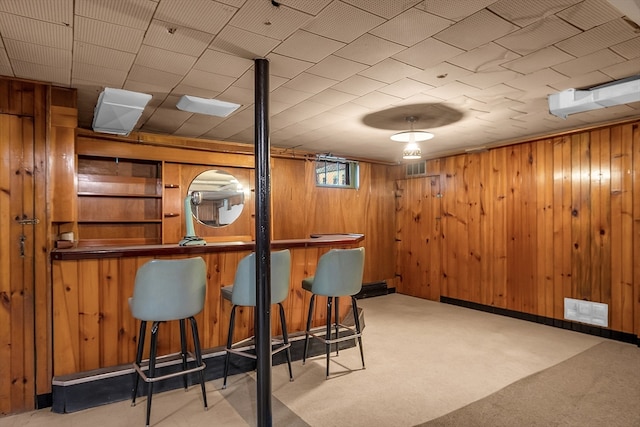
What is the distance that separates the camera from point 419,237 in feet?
20.1

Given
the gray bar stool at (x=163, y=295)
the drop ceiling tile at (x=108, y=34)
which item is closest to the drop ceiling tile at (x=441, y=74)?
the drop ceiling tile at (x=108, y=34)

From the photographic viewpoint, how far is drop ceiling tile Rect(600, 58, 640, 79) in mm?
2424

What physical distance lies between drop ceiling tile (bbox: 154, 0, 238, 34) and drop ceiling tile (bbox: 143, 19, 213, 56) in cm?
5

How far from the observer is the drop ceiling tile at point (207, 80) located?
101 inches

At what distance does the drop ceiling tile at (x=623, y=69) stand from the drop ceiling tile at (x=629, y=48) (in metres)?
0.11

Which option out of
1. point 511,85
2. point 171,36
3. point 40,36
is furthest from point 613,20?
point 40,36

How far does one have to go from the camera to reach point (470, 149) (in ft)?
17.1

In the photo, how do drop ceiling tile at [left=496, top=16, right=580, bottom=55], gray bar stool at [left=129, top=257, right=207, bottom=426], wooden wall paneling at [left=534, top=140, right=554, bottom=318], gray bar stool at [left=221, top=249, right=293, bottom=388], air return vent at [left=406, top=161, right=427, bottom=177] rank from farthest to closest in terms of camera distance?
air return vent at [left=406, top=161, right=427, bottom=177] → wooden wall paneling at [left=534, top=140, right=554, bottom=318] → gray bar stool at [left=221, top=249, right=293, bottom=388] → gray bar stool at [left=129, top=257, right=207, bottom=426] → drop ceiling tile at [left=496, top=16, right=580, bottom=55]

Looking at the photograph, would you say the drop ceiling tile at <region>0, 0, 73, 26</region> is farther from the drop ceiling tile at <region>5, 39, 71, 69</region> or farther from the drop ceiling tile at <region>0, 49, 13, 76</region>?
the drop ceiling tile at <region>0, 49, 13, 76</region>

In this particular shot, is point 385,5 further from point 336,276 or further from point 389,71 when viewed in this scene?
point 336,276

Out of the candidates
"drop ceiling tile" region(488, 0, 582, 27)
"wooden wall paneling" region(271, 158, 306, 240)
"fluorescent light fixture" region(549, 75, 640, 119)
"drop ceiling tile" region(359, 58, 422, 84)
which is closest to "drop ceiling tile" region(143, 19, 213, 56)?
"drop ceiling tile" region(359, 58, 422, 84)

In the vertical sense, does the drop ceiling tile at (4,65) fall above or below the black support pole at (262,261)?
above

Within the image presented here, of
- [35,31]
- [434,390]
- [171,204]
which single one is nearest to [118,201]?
[171,204]

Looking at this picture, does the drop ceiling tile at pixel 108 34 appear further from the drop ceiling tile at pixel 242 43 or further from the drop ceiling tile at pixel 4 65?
the drop ceiling tile at pixel 4 65
